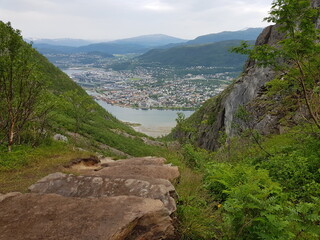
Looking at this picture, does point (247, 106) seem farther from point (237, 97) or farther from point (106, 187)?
point (106, 187)

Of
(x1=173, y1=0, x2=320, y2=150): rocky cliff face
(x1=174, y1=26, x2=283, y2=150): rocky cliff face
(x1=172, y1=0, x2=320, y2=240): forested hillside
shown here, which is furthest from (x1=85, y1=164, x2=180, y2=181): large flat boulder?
(x1=174, y1=26, x2=283, y2=150): rocky cliff face

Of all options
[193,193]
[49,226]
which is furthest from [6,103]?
[193,193]

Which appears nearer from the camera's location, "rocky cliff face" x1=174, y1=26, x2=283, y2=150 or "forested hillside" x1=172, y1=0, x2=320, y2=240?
"forested hillside" x1=172, y1=0, x2=320, y2=240

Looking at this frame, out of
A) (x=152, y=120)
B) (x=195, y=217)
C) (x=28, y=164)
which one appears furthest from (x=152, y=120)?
(x=195, y=217)

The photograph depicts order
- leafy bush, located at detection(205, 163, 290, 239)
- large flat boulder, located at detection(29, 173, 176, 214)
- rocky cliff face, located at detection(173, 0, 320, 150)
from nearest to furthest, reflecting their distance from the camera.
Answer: leafy bush, located at detection(205, 163, 290, 239) < large flat boulder, located at detection(29, 173, 176, 214) < rocky cliff face, located at detection(173, 0, 320, 150)

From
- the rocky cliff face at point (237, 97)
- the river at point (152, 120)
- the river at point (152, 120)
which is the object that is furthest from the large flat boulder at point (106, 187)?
the river at point (152, 120)

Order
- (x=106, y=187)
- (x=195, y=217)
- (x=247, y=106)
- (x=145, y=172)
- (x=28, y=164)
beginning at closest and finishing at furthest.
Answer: (x=195, y=217) → (x=106, y=187) → (x=145, y=172) → (x=28, y=164) → (x=247, y=106)

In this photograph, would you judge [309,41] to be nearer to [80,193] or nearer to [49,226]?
[80,193]

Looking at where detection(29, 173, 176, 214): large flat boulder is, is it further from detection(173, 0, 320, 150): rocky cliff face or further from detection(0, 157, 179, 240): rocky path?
A: detection(173, 0, 320, 150): rocky cliff face
